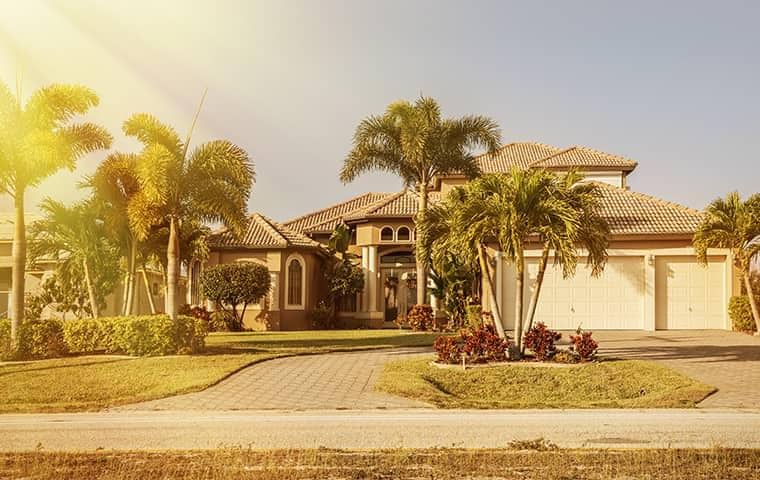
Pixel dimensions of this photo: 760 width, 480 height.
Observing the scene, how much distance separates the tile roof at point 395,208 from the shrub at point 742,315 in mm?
13181

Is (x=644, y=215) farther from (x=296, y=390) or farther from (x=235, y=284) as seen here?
(x=296, y=390)

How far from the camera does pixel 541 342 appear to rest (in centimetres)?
1588

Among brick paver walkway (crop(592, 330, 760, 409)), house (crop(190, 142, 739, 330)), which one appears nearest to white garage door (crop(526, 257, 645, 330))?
house (crop(190, 142, 739, 330))

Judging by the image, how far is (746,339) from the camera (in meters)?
21.5

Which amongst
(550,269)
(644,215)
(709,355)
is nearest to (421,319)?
(550,269)

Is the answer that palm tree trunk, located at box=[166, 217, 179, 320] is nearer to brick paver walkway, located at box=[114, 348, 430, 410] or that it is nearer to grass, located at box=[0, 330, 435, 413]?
grass, located at box=[0, 330, 435, 413]

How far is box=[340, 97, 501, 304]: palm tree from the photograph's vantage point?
26.9 m

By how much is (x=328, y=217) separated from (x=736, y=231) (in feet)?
71.4

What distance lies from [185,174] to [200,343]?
449 centimetres

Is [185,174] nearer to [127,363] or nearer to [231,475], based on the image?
[127,363]

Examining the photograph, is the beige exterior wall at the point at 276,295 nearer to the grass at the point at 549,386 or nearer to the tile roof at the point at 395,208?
the tile roof at the point at 395,208

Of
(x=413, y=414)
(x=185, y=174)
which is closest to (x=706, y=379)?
(x=413, y=414)

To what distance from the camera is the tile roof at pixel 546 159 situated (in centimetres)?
3422

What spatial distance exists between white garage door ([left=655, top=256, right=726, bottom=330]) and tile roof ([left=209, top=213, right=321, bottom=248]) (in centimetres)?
1413
